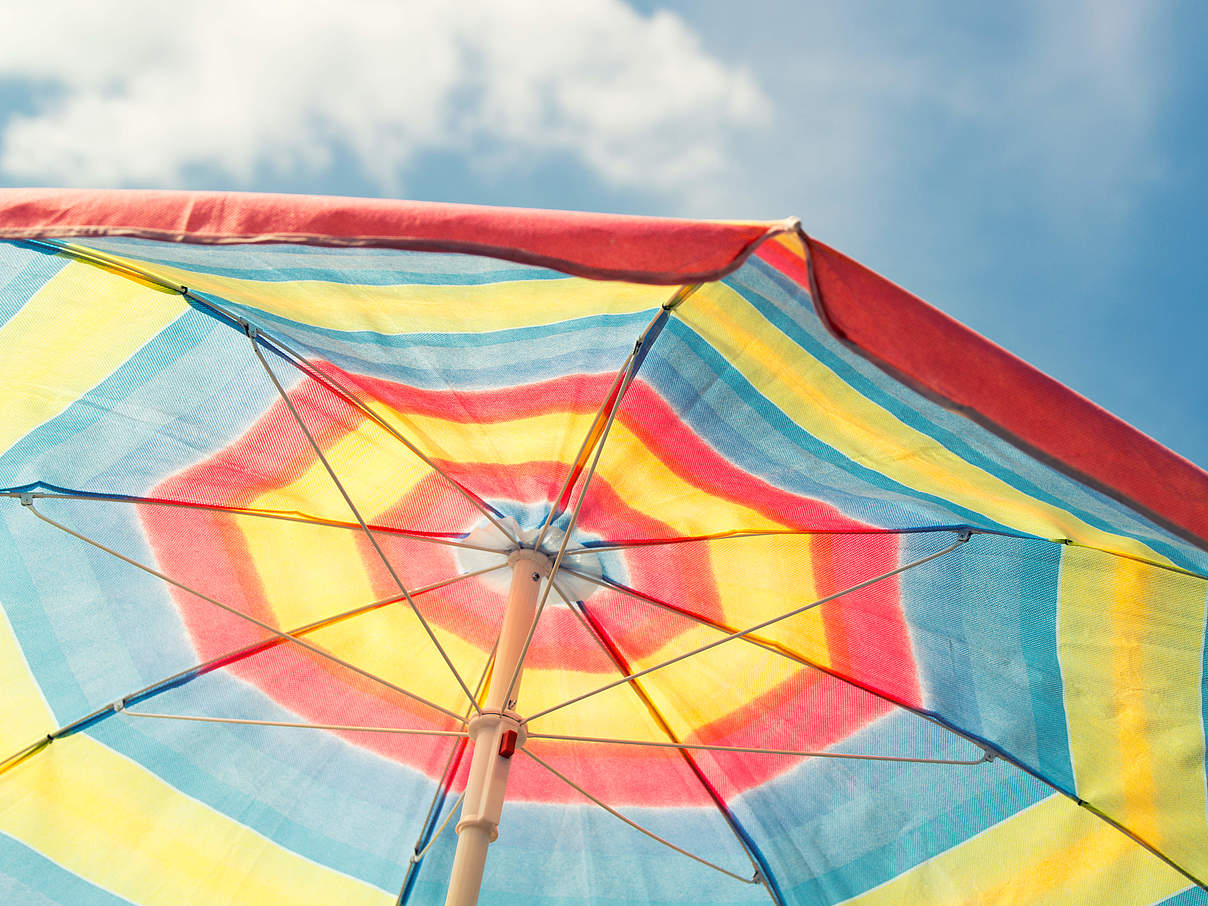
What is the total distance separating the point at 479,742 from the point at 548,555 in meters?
0.59

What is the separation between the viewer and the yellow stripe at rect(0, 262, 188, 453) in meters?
2.19

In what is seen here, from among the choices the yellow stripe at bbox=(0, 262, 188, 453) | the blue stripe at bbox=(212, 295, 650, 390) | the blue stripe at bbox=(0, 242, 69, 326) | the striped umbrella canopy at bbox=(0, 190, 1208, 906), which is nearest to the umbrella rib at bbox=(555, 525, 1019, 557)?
the striped umbrella canopy at bbox=(0, 190, 1208, 906)

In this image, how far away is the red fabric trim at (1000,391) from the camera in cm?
148

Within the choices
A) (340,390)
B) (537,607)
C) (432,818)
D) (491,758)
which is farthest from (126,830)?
(340,390)

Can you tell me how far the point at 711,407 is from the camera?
212 cm

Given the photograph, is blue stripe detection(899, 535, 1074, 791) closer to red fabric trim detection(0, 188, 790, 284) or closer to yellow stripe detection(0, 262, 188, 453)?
red fabric trim detection(0, 188, 790, 284)

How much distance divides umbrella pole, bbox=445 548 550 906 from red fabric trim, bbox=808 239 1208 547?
4.16 ft

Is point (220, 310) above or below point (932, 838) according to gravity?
above

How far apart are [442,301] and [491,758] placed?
1.06m

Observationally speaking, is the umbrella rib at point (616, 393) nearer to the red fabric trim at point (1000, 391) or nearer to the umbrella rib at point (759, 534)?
the umbrella rib at point (759, 534)

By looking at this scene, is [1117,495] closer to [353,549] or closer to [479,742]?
[479,742]

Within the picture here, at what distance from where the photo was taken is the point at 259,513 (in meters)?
2.68

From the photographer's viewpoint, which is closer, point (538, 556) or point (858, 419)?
point (858, 419)

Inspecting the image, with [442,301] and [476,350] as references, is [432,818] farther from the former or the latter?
[442,301]
